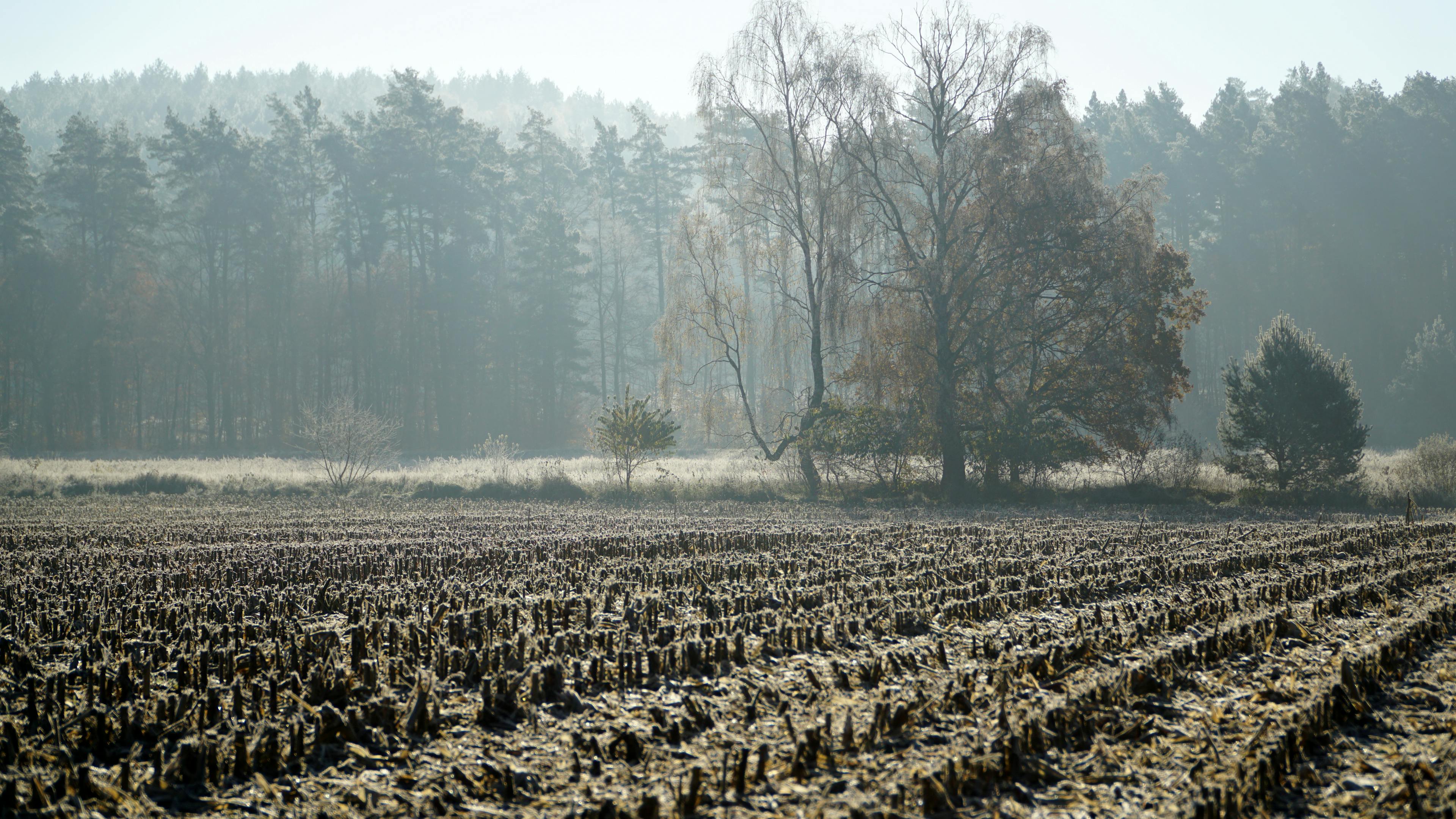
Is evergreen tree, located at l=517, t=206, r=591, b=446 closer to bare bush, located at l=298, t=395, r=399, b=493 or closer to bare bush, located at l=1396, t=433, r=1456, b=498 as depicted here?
bare bush, located at l=298, t=395, r=399, b=493

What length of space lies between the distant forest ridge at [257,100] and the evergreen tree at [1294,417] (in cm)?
4823

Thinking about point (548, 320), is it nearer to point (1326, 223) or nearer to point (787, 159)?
point (787, 159)

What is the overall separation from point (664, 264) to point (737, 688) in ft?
170

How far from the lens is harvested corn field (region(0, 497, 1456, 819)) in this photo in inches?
133

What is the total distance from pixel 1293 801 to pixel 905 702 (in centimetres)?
157

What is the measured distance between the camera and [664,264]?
5519 centimetres

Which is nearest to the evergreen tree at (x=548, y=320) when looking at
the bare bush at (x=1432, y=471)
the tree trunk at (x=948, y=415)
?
the tree trunk at (x=948, y=415)

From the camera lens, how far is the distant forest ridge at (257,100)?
73812mm

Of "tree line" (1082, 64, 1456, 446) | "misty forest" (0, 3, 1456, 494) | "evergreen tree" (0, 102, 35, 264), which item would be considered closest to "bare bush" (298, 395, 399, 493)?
"misty forest" (0, 3, 1456, 494)

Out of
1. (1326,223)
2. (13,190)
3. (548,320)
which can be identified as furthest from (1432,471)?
(13,190)

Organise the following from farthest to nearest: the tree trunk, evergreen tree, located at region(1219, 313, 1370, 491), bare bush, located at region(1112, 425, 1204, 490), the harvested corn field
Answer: bare bush, located at region(1112, 425, 1204, 490) < the tree trunk < evergreen tree, located at region(1219, 313, 1370, 491) < the harvested corn field

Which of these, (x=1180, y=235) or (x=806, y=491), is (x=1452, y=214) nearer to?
(x=1180, y=235)

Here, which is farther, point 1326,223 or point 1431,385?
point 1326,223

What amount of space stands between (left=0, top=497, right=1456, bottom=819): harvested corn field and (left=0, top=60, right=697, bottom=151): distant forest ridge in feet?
183
